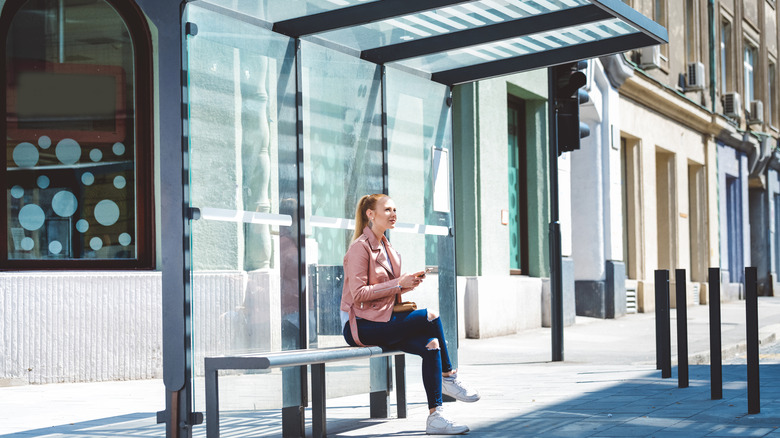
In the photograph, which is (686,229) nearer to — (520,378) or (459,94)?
(459,94)

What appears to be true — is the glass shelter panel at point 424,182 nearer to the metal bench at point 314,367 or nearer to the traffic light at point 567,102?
the metal bench at point 314,367

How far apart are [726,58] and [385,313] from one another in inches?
1026

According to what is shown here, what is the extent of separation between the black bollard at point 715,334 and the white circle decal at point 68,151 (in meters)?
6.19

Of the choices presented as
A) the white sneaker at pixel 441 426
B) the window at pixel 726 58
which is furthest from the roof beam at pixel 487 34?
the window at pixel 726 58

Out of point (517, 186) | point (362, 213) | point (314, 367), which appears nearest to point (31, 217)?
point (362, 213)

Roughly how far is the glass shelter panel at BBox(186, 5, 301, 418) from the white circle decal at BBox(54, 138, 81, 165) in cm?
443

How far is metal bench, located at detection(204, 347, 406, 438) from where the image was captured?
18.0 feet

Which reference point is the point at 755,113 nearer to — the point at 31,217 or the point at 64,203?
the point at 64,203

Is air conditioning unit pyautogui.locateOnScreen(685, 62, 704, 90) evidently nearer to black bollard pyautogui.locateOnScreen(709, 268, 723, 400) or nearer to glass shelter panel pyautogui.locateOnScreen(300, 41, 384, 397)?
black bollard pyautogui.locateOnScreen(709, 268, 723, 400)

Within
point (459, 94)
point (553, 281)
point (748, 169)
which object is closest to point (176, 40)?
point (553, 281)

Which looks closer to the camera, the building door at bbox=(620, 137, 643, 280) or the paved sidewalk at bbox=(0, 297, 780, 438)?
the paved sidewalk at bbox=(0, 297, 780, 438)

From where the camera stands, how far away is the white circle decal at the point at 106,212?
10.5 meters

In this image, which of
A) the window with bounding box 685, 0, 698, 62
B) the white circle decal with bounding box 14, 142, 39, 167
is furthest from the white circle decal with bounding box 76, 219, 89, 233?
the window with bounding box 685, 0, 698, 62

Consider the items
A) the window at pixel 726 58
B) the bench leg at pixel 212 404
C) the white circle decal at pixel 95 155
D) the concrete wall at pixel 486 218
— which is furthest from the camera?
the window at pixel 726 58
